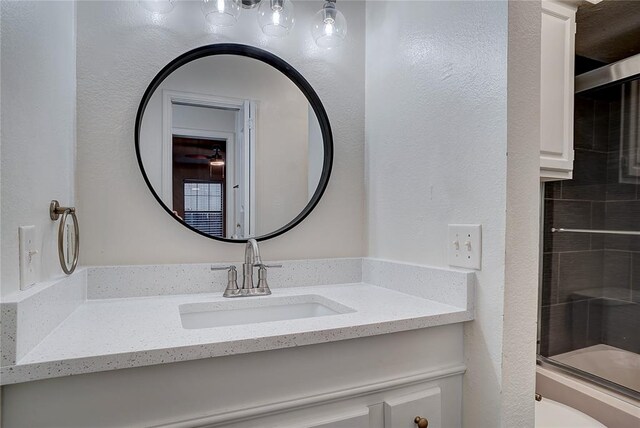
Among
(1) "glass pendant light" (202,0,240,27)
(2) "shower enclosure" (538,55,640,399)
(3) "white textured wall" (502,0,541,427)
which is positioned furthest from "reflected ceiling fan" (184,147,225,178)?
(2) "shower enclosure" (538,55,640,399)

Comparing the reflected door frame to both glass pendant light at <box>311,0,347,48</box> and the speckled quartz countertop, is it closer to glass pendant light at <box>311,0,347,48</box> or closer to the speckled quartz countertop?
the speckled quartz countertop

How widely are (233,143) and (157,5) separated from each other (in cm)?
50

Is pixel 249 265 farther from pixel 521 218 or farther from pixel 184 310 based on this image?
pixel 521 218

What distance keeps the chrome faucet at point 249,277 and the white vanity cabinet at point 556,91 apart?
110 cm

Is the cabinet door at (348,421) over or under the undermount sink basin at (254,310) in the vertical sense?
under

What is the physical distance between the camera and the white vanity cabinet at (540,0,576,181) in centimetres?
137

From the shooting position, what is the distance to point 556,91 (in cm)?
140

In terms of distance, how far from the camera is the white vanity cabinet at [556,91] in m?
1.37

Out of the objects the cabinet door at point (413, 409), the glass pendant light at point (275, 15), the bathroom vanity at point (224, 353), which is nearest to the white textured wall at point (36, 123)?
the bathroom vanity at point (224, 353)

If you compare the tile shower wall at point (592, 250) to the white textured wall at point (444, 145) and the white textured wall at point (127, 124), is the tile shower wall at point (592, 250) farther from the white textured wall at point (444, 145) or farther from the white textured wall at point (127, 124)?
the white textured wall at point (127, 124)

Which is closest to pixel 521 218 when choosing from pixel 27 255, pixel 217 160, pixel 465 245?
pixel 465 245

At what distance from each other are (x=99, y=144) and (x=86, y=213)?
0.22 meters

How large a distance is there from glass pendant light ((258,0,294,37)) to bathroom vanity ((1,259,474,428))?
0.92 meters

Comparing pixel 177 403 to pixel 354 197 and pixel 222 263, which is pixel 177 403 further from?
pixel 354 197
